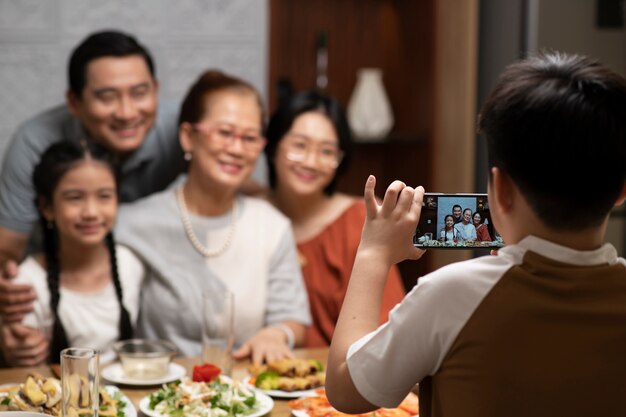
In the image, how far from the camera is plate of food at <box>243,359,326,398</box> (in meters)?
1.73

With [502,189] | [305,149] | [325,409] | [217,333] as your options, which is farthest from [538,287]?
[305,149]

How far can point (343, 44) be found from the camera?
389 centimetres

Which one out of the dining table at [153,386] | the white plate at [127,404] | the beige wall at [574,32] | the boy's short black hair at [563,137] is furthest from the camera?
the beige wall at [574,32]

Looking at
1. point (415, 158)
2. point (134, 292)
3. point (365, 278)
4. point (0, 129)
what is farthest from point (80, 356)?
point (415, 158)

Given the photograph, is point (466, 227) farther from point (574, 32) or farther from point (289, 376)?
point (574, 32)

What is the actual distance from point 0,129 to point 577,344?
2973 mm

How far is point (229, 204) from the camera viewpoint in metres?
2.53

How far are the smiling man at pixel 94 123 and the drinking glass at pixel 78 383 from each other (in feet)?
4.32

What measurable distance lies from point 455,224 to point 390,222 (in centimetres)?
12

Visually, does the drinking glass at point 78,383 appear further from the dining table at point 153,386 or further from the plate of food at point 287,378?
the plate of food at point 287,378

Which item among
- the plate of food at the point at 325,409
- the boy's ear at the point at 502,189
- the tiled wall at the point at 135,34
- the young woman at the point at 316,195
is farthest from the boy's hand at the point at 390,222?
the tiled wall at the point at 135,34

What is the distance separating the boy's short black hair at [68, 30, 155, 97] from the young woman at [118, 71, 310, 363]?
0.93 feet

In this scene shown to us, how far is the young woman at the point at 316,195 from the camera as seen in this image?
8.78 ft

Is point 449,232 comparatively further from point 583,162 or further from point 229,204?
point 229,204
